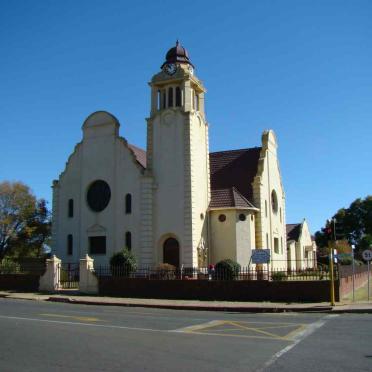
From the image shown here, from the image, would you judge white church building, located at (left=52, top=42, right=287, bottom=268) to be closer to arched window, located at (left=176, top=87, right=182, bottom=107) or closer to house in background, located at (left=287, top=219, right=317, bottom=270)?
arched window, located at (left=176, top=87, right=182, bottom=107)

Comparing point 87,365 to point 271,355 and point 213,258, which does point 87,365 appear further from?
point 213,258

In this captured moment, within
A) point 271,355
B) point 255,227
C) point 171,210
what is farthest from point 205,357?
point 255,227

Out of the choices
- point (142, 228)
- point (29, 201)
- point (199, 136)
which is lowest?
point (142, 228)

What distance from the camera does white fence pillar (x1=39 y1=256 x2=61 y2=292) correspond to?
30359mm

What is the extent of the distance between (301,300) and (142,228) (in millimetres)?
15135

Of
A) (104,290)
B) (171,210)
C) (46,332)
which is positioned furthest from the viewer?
(171,210)

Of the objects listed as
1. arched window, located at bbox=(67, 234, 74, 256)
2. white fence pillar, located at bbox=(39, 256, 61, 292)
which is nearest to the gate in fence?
white fence pillar, located at bbox=(39, 256, 61, 292)

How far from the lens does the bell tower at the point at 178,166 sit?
115 feet

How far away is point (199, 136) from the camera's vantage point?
37344 millimetres

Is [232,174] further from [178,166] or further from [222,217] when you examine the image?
[178,166]

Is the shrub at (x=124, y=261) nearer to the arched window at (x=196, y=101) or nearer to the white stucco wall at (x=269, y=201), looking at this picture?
the white stucco wall at (x=269, y=201)

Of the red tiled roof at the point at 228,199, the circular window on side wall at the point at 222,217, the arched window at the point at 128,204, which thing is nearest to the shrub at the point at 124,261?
the arched window at the point at 128,204

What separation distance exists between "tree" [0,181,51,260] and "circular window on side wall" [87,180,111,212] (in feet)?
33.6

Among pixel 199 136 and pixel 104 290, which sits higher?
pixel 199 136
